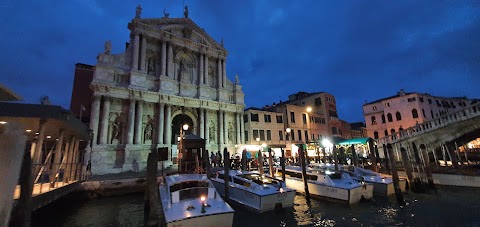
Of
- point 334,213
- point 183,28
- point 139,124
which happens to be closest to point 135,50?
point 183,28

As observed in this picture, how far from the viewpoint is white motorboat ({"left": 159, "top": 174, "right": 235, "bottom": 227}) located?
23.8 ft

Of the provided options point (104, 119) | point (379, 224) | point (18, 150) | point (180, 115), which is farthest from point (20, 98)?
point (180, 115)

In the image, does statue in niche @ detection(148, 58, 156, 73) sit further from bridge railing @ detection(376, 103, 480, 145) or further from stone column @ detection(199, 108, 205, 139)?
bridge railing @ detection(376, 103, 480, 145)

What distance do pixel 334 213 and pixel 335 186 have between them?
6.83ft

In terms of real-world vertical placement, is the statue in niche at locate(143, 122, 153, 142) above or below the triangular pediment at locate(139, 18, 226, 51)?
below

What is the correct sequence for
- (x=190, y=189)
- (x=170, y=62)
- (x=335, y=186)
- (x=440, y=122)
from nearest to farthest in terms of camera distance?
(x=190, y=189)
(x=335, y=186)
(x=440, y=122)
(x=170, y=62)

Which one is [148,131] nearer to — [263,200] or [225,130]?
[225,130]

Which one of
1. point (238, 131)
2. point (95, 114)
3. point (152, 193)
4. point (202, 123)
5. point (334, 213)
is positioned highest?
point (95, 114)

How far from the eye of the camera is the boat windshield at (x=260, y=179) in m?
12.0

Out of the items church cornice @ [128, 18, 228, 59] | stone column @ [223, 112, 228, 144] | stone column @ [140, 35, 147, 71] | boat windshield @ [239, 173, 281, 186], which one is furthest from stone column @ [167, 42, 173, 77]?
boat windshield @ [239, 173, 281, 186]

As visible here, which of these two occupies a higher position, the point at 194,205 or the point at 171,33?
the point at 171,33

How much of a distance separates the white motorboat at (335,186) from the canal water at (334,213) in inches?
16.2

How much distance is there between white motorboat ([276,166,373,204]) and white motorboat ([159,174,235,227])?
7150mm

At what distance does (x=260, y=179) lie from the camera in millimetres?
12336
